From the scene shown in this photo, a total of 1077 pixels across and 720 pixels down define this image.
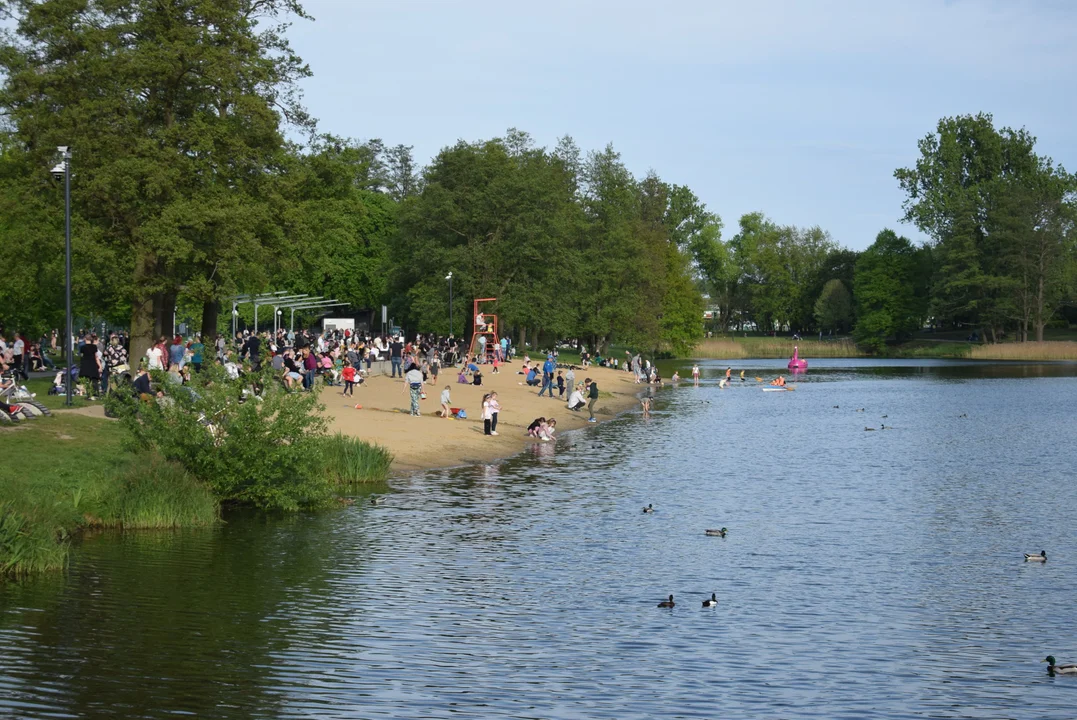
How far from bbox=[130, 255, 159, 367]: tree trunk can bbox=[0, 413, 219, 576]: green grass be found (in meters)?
16.2

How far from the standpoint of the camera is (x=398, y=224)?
9481cm

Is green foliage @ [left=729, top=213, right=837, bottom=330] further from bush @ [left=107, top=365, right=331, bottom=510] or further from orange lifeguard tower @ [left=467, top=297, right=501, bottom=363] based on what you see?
bush @ [left=107, top=365, right=331, bottom=510]

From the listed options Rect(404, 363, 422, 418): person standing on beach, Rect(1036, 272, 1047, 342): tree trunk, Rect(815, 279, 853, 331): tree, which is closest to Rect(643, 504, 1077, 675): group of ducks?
Rect(404, 363, 422, 418): person standing on beach

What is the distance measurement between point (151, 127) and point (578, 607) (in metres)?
32.3

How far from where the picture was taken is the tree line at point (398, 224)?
41000 millimetres

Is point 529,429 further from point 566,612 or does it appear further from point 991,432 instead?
point 566,612

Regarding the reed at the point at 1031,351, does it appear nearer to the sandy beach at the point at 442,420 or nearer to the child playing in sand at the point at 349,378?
the sandy beach at the point at 442,420

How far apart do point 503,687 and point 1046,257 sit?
10983cm

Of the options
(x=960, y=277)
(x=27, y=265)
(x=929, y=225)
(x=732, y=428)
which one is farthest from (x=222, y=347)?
(x=929, y=225)

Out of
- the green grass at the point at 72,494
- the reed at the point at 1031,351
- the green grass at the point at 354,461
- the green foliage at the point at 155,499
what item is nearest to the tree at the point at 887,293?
the reed at the point at 1031,351

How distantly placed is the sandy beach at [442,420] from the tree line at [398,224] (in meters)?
6.68

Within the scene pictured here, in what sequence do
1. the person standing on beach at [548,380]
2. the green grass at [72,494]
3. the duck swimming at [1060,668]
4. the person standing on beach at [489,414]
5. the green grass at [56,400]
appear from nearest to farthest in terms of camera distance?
the duck swimming at [1060,668] → the green grass at [72,494] → the green grass at [56,400] → the person standing on beach at [489,414] → the person standing on beach at [548,380]

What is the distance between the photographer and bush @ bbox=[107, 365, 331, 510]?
2317 cm

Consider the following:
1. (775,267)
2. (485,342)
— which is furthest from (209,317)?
(775,267)
